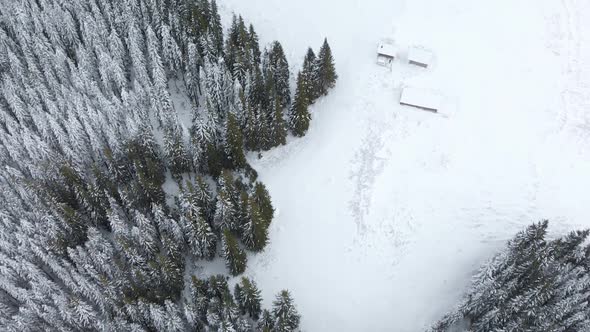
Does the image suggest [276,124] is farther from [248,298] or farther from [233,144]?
[248,298]

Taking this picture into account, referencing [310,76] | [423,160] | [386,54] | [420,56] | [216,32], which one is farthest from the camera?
[216,32]

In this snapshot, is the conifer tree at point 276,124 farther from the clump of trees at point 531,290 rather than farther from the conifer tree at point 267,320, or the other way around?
the clump of trees at point 531,290

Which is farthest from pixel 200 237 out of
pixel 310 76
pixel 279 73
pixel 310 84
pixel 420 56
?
pixel 420 56

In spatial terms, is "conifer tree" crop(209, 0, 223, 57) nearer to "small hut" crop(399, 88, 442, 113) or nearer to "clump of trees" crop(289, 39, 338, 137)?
"clump of trees" crop(289, 39, 338, 137)

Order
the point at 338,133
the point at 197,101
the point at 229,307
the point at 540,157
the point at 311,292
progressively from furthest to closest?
1. the point at 197,101
2. the point at 338,133
3. the point at 540,157
4. the point at 311,292
5. the point at 229,307

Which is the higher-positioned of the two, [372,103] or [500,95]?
[500,95]

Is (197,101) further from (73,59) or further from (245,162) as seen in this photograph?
(73,59)

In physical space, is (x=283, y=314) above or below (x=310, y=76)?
below

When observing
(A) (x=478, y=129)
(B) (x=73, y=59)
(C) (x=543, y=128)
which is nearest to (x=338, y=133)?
(A) (x=478, y=129)
